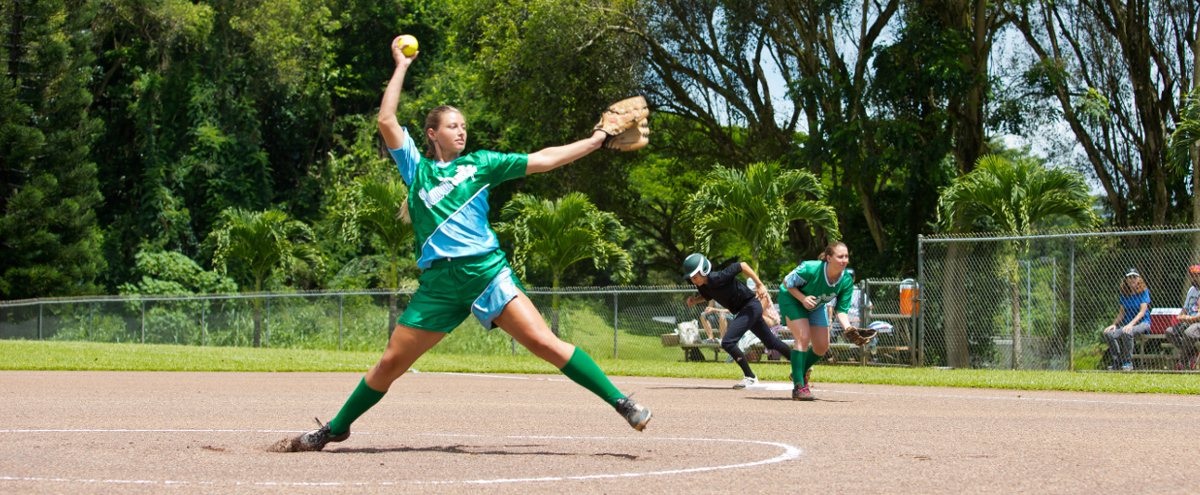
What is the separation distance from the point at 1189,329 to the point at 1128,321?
3.15 feet

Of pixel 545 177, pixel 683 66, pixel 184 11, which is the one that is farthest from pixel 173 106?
pixel 683 66

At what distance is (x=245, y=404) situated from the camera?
9164mm

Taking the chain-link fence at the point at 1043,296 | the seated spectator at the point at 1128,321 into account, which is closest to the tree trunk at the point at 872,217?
the chain-link fence at the point at 1043,296

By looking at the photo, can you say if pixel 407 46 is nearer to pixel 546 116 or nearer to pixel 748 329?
pixel 748 329

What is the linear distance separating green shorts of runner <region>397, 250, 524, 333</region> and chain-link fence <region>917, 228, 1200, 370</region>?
11.5m

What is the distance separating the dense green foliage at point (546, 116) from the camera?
76.0ft

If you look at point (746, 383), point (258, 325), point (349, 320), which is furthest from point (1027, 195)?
point (258, 325)

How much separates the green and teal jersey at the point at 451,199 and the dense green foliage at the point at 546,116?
15606mm

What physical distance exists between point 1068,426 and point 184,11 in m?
34.3

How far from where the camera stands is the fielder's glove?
544 cm

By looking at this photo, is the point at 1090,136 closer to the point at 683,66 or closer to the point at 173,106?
the point at 683,66

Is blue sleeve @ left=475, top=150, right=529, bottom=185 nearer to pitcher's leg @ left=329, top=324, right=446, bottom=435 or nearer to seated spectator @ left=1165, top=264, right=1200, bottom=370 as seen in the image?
pitcher's leg @ left=329, top=324, right=446, bottom=435

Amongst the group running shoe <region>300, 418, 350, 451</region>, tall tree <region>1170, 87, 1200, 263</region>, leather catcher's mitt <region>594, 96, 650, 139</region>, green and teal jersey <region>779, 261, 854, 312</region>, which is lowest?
running shoe <region>300, 418, 350, 451</region>

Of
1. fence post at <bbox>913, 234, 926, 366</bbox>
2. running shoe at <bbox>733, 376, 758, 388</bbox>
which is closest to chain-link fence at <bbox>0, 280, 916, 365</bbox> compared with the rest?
fence post at <bbox>913, 234, 926, 366</bbox>
